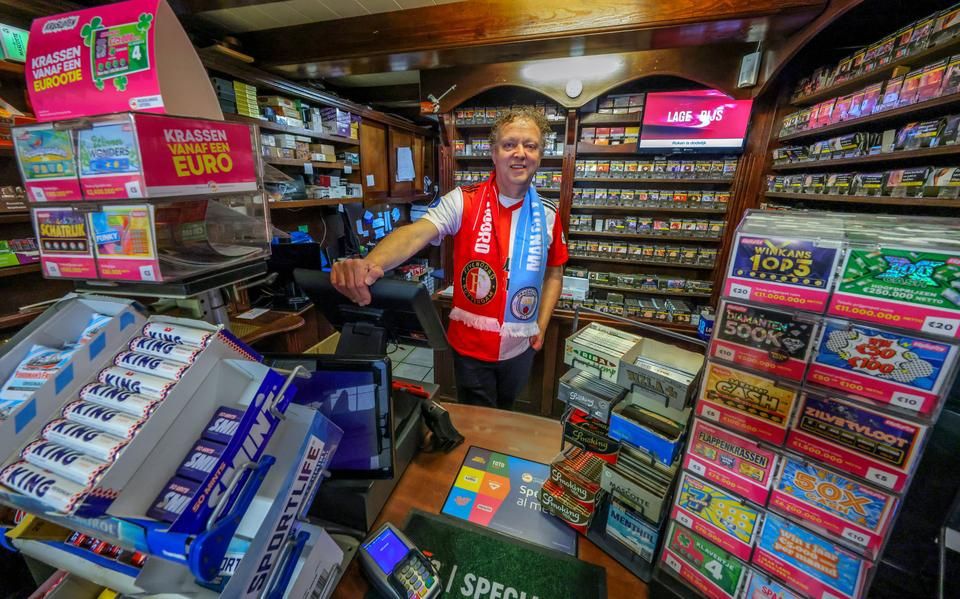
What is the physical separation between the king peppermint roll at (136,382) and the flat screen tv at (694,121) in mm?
3255

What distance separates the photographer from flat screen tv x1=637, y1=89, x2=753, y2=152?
2643mm

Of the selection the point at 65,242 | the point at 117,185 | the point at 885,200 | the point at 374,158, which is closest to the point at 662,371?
the point at 117,185

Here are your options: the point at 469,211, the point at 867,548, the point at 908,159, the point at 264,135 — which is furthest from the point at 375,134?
the point at 867,548

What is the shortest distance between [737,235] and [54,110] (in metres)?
1.36

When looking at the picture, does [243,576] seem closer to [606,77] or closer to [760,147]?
[606,77]

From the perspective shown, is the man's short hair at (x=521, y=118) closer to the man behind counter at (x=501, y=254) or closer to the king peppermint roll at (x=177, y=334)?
the man behind counter at (x=501, y=254)

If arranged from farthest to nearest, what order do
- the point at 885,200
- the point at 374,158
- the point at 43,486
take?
1. the point at 374,158
2. the point at 885,200
3. the point at 43,486

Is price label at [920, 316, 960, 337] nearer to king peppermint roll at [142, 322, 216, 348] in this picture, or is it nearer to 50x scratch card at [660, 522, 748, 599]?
50x scratch card at [660, 522, 748, 599]

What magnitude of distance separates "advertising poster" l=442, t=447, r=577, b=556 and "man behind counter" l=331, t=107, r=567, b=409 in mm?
632

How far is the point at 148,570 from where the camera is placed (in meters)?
0.53

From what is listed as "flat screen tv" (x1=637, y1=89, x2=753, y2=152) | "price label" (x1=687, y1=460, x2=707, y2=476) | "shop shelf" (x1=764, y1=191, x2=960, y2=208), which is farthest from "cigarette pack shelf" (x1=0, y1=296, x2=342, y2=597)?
"flat screen tv" (x1=637, y1=89, x2=753, y2=152)

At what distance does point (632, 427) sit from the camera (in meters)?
0.81

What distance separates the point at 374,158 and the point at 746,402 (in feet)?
14.3

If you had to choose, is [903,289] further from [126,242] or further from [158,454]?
[126,242]
